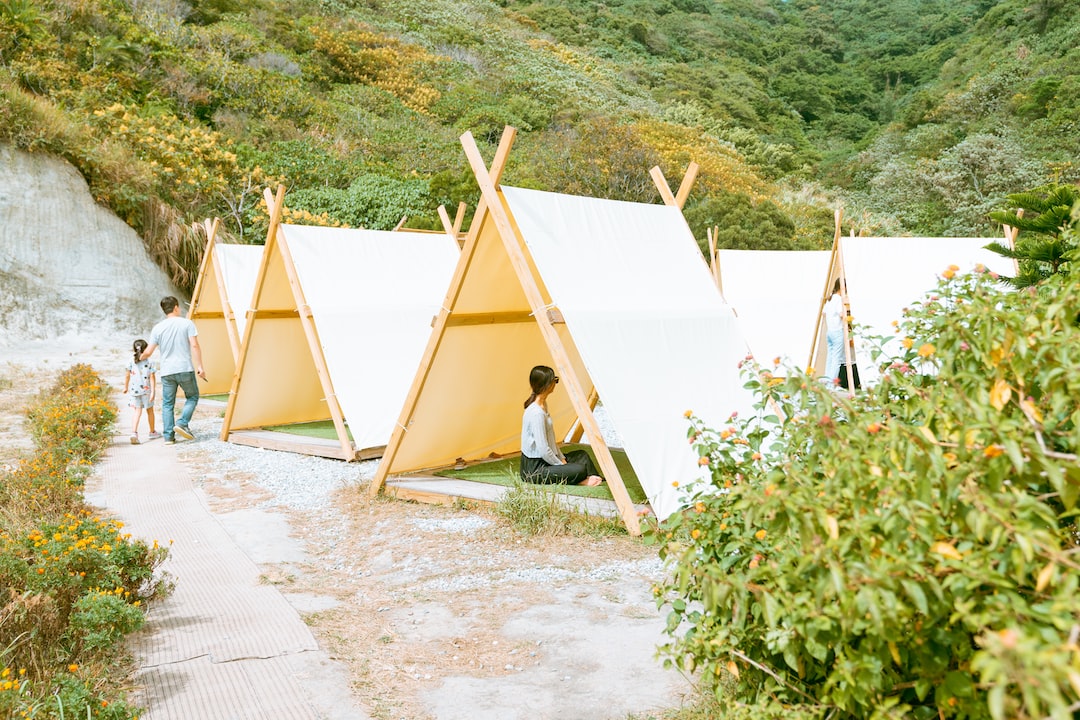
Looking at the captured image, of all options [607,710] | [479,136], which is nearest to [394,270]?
[607,710]

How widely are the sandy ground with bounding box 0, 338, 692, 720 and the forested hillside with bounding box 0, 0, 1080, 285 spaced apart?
39.9ft

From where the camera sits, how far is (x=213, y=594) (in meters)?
3.95

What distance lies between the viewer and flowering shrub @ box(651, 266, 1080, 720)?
141cm

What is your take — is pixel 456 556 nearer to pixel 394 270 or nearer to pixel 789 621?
pixel 789 621

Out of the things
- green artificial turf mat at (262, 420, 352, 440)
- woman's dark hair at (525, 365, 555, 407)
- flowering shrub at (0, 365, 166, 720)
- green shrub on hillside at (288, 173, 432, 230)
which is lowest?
green artificial turf mat at (262, 420, 352, 440)

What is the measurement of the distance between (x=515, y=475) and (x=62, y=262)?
11.8 metres

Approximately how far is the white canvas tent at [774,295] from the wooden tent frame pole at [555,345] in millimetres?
6842

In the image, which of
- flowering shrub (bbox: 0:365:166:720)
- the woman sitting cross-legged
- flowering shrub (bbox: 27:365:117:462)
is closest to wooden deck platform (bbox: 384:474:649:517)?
the woman sitting cross-legged

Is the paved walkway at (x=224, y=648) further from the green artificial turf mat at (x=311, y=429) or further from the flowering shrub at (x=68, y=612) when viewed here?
the green artificial turf mat at (x=311, y=429)

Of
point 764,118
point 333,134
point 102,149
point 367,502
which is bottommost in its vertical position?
point 367,502

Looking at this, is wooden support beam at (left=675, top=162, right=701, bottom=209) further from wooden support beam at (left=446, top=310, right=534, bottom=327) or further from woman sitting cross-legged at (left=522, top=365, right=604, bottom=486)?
woman sitting cross-legged at (left=522, top=365, right=604, bottom=486)

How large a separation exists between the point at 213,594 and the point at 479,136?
23.7 m

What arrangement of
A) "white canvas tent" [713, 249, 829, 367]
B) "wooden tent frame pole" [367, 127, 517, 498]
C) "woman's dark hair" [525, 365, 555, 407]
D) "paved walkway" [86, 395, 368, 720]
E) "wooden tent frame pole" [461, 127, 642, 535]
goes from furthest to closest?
"white canvas tent" [713, 249, 829, 367] → "woman's dark hair" [525, 365, 555, 407] → "wooden tent frame pole" [367, 127, 517, 498] → "wooden tent frame pole" [461, 127, 642, 535] → "paved walkway" [86, 395, 368, 720]

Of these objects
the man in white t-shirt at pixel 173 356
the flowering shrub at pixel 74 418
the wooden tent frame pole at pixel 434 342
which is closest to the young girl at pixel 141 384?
the man in white t-shirt at pixel 173 356
